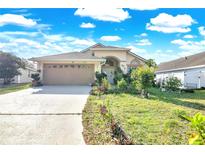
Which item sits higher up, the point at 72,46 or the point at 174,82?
the point at 72,46

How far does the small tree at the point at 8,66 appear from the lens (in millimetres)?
20125

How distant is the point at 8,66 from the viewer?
67.6 feet

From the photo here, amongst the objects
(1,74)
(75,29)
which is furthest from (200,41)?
(1,74)

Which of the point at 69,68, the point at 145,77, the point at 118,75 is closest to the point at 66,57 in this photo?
the point at 69,68

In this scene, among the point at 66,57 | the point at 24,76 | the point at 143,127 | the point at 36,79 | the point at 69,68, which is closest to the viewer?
the point at 143,127

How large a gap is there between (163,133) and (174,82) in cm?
1199

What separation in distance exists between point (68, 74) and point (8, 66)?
5.65 m

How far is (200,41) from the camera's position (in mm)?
9250

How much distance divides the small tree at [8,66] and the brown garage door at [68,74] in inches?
148

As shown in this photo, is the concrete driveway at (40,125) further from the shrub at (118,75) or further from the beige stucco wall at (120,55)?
the beige stucco wall at (120,55)

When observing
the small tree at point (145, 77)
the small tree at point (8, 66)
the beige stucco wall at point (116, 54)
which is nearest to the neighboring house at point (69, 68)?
the beige stucco wall at point (116, 54)

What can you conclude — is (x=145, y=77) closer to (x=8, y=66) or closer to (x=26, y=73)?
(x=8, y=66)
